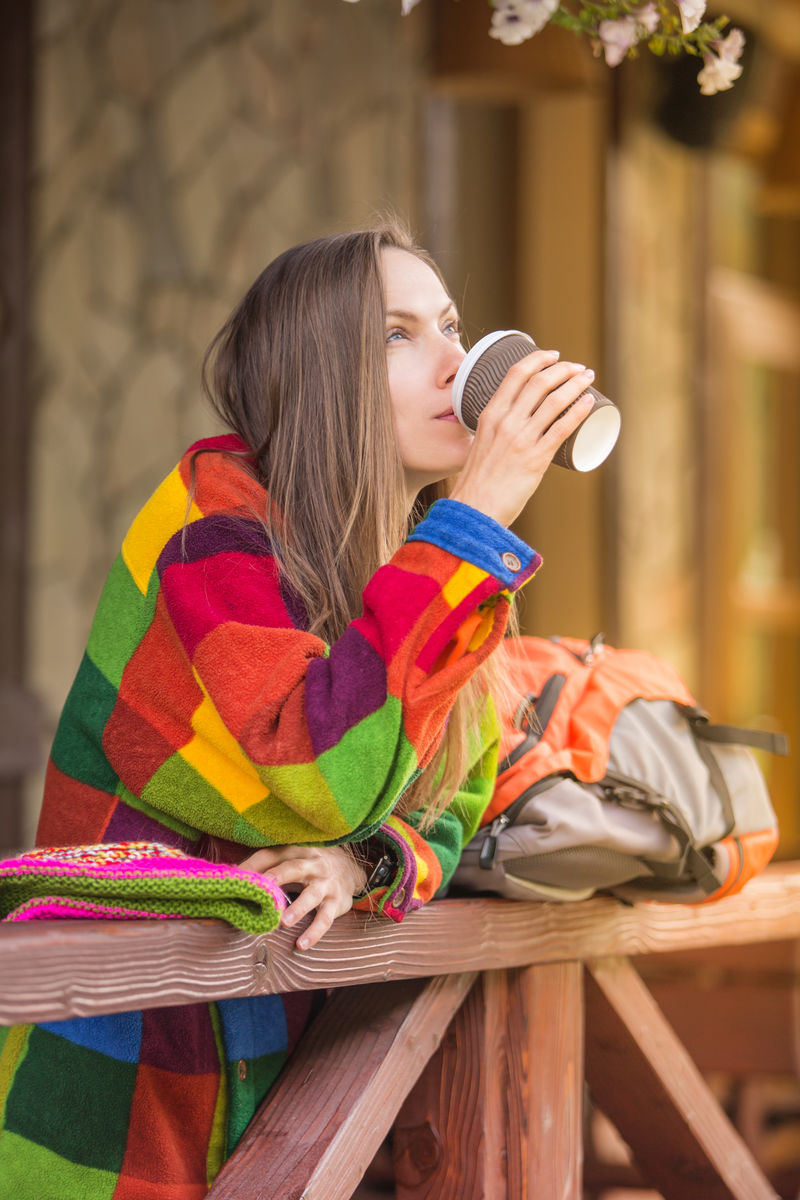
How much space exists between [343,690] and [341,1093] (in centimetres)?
40

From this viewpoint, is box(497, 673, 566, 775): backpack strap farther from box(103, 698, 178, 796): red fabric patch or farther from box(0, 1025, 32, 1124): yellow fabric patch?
box(0, 1025, 32, 1124): yellow fabric patch

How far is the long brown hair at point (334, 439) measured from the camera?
1.20 m

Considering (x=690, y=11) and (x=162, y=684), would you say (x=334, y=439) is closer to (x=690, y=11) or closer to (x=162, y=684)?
(x=162, y=684)

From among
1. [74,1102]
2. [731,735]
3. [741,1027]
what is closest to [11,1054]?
[74,1102]

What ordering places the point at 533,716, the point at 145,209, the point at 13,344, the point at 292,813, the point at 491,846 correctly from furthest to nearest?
the point at 145,209 → the point at 13,344 → the point at 533,716 → the point at 491,846 → the point at 292,813

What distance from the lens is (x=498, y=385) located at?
3.72ft

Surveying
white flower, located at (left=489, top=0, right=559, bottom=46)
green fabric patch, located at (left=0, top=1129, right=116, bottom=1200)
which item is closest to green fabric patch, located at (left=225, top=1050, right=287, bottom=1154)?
green fabric patch, located at (left=0, top=1129, right=116, bottom=1200)

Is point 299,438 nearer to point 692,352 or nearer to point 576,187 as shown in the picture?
point 576,187

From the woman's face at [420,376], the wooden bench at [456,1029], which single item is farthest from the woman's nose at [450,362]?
the wooden bench at [456,1029]

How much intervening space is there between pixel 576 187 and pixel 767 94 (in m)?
0.60

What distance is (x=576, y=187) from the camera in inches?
146

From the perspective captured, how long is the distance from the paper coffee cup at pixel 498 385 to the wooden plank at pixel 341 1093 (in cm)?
50

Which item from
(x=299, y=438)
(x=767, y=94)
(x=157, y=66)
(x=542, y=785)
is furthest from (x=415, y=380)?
(x=767, y=94)

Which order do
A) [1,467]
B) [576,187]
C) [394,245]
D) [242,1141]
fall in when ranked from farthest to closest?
[576,187], [1,467], [394,245], [242,1141]
